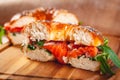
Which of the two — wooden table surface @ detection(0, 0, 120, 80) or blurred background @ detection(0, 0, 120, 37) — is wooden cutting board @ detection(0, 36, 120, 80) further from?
blurred background @ detection(0, 0, 120, 37)

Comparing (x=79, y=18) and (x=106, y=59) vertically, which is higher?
(x=79, y=18)

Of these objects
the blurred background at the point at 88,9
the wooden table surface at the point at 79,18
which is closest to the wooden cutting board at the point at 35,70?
the wooden table surface at the point at 79,18

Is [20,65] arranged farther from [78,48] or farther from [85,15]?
[85,15]

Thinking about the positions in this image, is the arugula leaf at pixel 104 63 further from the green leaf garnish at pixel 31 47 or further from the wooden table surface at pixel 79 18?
the green leaf garnish at pixel 31 47

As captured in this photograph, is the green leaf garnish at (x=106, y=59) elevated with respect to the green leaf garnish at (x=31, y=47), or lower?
lower

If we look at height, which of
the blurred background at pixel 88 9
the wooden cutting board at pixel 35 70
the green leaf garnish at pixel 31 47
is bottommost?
the wooden cutting board at pixel 35 70

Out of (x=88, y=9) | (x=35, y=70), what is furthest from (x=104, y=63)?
(x=88, y=9)

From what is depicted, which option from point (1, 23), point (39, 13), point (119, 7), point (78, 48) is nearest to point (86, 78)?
point (78, 48)

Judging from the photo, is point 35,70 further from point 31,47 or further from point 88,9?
point 88,9
